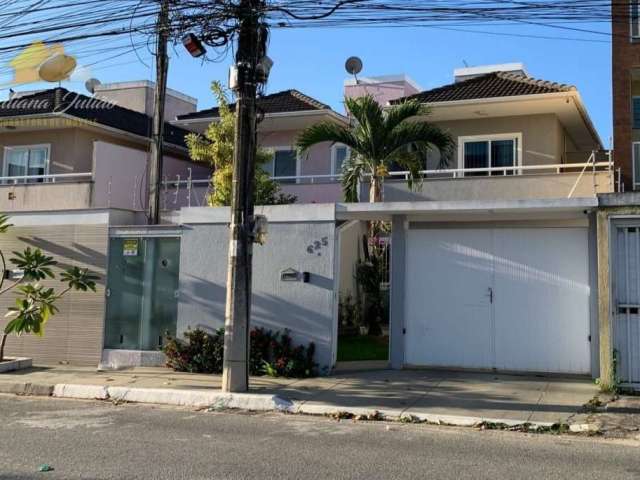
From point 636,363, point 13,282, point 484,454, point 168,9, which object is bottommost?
point 484,454

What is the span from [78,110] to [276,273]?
1032 cm

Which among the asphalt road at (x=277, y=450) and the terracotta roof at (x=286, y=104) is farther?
the terracotta roof at (x=286, y=104)

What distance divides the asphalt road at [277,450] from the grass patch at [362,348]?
15.7 ft

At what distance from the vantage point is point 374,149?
14266 mm

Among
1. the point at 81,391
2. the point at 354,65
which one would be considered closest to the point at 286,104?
the point at 354,65

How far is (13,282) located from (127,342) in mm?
3160

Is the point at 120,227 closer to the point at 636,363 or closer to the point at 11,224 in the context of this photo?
the point at 11,224

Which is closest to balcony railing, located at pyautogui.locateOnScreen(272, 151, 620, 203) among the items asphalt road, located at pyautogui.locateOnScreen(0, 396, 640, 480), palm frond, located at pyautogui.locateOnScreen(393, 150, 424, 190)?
palm frond, located at pyautogui.locateOnScreen(393, 150, 424, 190)

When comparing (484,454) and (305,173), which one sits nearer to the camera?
(484,454)

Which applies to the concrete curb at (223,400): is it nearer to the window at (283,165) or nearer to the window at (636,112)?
the window at (283,165)

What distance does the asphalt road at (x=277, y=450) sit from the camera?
20.5 ft

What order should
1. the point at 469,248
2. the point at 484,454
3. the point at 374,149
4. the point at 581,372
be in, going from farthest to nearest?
the point at 374,149 → the point at 469,248 → the point at 581,372 → the point at 484,454

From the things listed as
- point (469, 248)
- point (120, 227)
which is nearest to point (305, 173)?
point (120, 227)

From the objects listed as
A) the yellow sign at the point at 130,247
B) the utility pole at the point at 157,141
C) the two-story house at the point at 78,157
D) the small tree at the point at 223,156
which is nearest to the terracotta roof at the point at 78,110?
the two-story house at the point at 78,157
